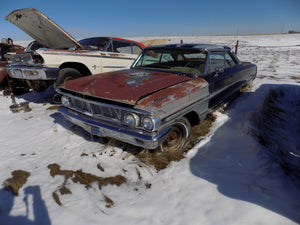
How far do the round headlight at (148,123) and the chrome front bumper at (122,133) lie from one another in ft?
0.26

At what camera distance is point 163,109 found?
215 centimetres

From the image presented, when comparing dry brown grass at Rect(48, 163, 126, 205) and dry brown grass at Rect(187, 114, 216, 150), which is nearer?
dry brown grass at Rect(48, 163, 126, 205)

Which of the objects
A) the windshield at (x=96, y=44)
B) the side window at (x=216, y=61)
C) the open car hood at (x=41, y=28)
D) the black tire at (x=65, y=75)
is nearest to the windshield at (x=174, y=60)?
the side window at (x=216, y=61)

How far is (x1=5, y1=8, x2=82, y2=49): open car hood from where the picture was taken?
4090 millimetres

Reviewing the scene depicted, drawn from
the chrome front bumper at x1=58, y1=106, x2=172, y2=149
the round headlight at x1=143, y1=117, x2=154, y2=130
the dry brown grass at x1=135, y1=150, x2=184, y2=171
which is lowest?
the dry brown grass at x1=135, y1=150, x2=184, y2=171

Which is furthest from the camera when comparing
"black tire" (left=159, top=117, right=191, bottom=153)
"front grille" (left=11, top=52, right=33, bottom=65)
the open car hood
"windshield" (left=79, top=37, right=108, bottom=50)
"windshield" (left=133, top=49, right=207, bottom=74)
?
"windshield" (left=79, top=37, right=108, bottom=50)

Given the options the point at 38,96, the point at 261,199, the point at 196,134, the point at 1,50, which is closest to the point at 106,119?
the point at 196,134

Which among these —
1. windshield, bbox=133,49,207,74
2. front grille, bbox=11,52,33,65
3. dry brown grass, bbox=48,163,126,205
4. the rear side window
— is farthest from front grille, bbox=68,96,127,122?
the rear side window

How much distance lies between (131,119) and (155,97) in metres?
0.39

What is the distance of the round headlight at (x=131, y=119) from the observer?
2112 millimetres

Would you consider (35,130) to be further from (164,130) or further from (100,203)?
(164,130)

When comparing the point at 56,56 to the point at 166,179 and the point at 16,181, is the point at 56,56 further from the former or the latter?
the point at 166,179

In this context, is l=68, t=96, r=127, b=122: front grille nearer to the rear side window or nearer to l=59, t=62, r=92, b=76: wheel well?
l=59, t=62, r=92, b=76: wheel well

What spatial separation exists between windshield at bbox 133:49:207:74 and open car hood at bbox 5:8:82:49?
2.13 metres
